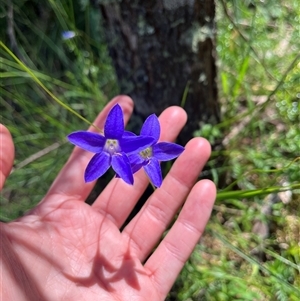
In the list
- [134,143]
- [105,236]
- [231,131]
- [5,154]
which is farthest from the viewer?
[231,131]

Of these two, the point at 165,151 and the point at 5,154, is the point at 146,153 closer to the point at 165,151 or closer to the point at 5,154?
the point at 165,151

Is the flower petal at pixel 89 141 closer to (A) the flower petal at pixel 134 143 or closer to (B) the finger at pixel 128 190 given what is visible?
(A) the flower petal at pixel 134 143

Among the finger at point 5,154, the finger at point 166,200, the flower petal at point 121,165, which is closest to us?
the flower petal at point 121,165

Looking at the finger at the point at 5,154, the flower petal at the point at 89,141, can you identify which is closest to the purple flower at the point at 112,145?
the flower petal at the point at 89,141

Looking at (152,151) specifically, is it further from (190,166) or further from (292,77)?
(292,77)

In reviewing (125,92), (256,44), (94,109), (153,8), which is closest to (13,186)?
(94,109)

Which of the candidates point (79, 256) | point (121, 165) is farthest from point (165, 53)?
point (79, 256)
